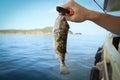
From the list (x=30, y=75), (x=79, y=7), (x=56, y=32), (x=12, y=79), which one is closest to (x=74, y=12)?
(x=79, y=7)

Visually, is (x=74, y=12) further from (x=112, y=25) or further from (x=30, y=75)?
(x=30, y=75)

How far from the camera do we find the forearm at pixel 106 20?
2.54m

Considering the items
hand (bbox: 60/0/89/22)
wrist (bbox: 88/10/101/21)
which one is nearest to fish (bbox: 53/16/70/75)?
hand (bbox: 60/0/89/22)

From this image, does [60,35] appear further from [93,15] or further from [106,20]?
[106,20]

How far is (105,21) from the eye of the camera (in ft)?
8.68

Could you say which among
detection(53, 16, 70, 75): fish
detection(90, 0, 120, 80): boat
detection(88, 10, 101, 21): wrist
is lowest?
detection(90, 0, 120, 80): boat

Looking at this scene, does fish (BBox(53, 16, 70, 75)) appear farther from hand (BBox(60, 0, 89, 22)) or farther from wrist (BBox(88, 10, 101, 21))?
wrist (BBox(88, 10, 101, 21))

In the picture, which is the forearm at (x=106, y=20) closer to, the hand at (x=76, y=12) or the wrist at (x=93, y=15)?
the wrist at (x=93, y=15)

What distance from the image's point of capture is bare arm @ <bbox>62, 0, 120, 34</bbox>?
232cm

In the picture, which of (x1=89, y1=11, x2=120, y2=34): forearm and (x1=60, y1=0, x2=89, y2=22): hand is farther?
(x1=89, y1=11, x2=120, y2=34): forearm

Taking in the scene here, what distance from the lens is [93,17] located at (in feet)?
8.29

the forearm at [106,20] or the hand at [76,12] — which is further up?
the hand at [76,12]

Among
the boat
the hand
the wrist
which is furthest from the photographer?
the boat

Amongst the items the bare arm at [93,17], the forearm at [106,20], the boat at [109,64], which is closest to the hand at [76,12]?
the bare arm at [93,17]
